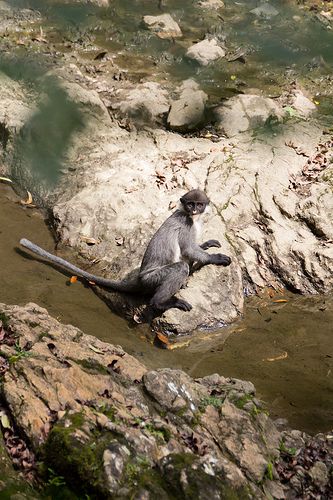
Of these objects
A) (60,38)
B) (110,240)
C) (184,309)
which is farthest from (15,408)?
(60,38)

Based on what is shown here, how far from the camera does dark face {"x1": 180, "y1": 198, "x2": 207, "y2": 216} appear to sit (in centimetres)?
768

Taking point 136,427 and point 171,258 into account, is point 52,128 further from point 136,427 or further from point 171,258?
point 171,258

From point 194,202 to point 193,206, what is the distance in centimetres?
5

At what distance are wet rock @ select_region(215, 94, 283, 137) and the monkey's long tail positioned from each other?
10.2 feet

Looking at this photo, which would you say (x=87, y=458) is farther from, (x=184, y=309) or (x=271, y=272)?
(x=271, y=272)

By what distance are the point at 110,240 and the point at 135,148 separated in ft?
5.64

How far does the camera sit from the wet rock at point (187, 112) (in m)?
9.56

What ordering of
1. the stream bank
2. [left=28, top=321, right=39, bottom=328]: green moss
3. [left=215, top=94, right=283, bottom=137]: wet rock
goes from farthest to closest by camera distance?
1. [left=215, top=94, right=283, bottom=137]: wet rock
2. the stream bank
3. [left=28, top=321, right=39, bottom=328]: green moss

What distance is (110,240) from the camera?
828 centimetres

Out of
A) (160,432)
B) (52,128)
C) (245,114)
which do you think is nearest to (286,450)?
(160,432)

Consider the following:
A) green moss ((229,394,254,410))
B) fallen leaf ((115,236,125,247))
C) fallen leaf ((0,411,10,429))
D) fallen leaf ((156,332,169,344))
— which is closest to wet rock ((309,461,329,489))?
green moss ((229,394,254,410))

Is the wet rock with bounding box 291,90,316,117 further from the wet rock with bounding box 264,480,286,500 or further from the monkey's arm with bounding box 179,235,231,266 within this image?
the wet rock with bounding box 264,480,286,500

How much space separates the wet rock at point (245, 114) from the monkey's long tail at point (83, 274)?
123 inches

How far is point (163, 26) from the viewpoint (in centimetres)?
1266
